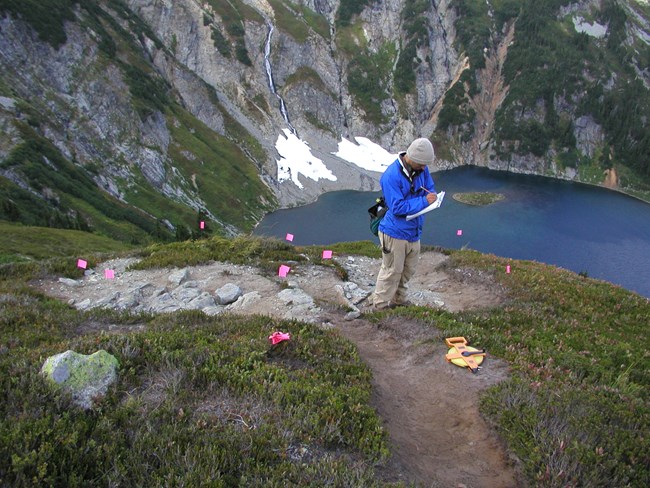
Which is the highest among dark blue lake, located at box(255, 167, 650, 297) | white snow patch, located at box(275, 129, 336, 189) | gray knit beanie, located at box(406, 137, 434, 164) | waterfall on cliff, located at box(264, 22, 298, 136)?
waterfall on cliff, located at box(264, 22, 298, 136)

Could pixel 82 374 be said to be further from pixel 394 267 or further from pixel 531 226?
pixel 531 226

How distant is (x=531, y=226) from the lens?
99625mm

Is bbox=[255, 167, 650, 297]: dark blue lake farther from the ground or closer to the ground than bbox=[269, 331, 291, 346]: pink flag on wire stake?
closer to the ground

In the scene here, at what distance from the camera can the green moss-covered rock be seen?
4770 mm

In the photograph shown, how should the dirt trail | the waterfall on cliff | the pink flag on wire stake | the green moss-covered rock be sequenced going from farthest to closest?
the waterfall on cliff, the pink flag on wire stake, the dirt trail, the green moss-covered rock

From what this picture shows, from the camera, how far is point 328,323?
10969 millimetres

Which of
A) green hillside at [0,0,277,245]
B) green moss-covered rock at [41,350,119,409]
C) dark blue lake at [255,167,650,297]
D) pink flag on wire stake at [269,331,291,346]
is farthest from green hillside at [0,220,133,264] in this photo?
dark blue lake at [255,167,650,297]

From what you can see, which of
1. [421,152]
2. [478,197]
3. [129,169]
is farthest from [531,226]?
[421,152]

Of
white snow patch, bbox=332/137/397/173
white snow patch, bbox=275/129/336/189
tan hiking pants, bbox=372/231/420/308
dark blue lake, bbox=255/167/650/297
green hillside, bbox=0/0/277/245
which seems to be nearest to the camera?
tan hiking pants, bbox=372/231/420/308

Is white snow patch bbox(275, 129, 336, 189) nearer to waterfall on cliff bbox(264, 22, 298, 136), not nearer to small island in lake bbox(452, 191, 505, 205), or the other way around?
waterfall on cliff bbox(264, 22, 298, 136)

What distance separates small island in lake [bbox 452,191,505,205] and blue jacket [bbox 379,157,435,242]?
109 m

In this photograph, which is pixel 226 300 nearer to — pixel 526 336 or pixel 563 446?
pixel 526 336

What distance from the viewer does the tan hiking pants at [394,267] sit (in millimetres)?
10773

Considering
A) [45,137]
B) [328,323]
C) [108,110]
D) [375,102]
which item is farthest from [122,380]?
[375,102]
